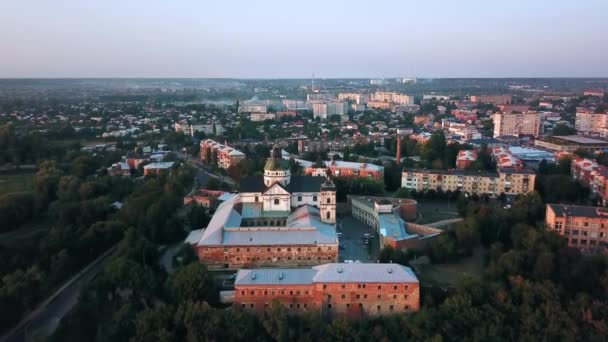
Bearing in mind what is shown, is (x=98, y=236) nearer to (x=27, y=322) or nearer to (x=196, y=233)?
(x=196, y=233)

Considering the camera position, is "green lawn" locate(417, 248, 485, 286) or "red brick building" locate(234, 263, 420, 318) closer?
"red brick building" locate(234, 263, 420, 318)

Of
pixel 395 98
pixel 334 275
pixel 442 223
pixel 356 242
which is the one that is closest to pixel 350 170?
pixel 442 223

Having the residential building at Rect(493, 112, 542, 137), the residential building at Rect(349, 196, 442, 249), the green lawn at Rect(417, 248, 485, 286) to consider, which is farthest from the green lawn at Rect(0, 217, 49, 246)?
the residential building at Rect(493, 112, 542, 137)

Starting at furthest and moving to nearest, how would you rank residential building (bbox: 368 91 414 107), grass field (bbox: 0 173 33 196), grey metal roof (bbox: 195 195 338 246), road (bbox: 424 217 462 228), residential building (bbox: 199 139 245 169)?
residential building (bbox: 368 91 414 107) < residential building (bbox: 199 139 245 169) < grass field (bbox: 0 173 33 196) < road (bbox: 424 217 462 228) < grey metal roof (bbox: 195 195 338 246)

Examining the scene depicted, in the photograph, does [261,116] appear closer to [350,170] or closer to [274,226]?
[350,170]

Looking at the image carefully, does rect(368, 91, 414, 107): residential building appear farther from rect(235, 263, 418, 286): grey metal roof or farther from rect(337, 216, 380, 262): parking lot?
rect(235, 263, 418, 286): grey metal roof

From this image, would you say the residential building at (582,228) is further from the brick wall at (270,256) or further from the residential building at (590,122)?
the residential building at (590,122)

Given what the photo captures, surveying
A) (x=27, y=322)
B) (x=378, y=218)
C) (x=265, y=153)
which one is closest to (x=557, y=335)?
(x=378, y=218)
